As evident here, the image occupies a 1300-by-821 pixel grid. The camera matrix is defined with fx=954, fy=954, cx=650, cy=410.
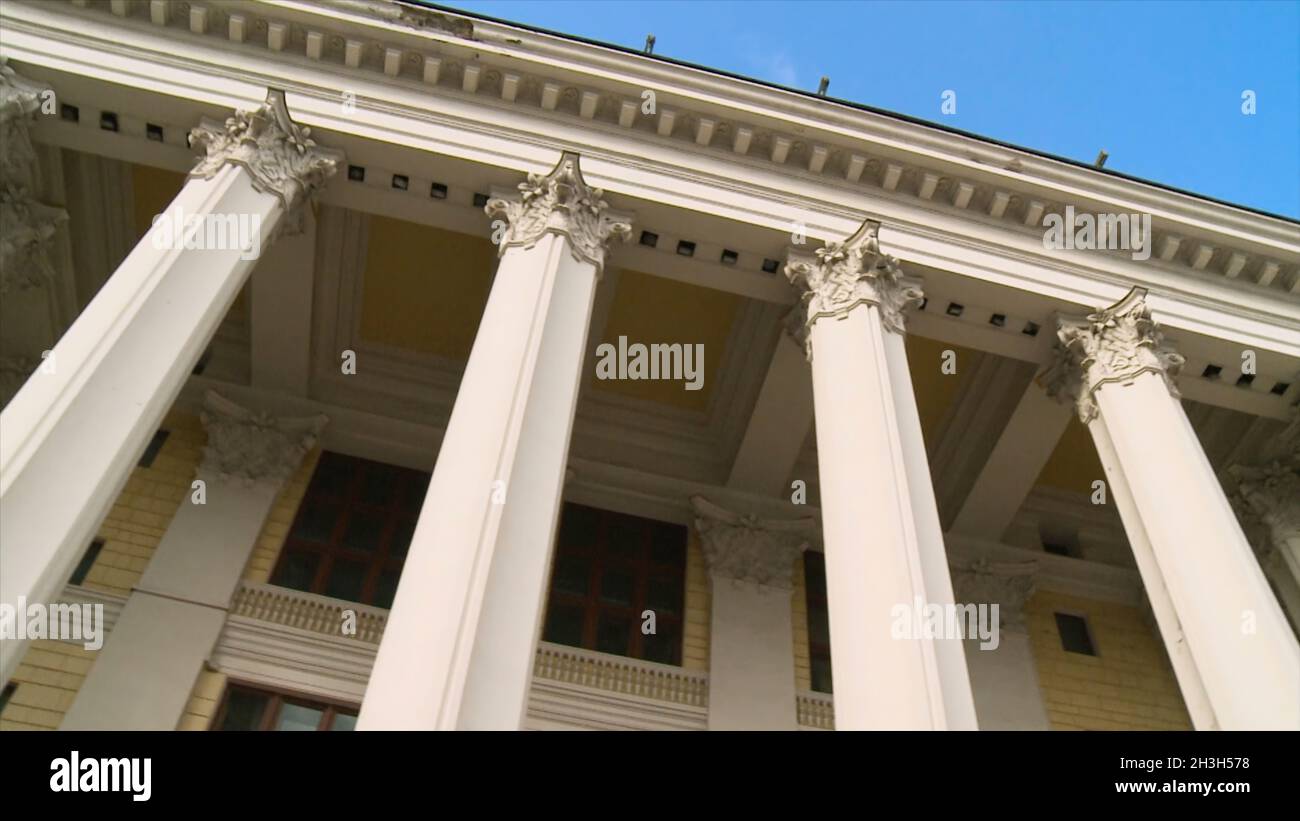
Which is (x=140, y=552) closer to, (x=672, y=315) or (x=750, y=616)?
(x=672, y=315)

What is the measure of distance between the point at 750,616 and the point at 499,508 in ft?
27.4

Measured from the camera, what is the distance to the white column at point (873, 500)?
26.6ft

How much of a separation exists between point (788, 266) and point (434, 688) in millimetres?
8336

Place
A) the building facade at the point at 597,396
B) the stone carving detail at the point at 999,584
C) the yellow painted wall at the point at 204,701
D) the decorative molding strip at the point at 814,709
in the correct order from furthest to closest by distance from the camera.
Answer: the stone carving detail at the point at 999,584 < the decorative molding strip at the point at 814,709 < the yellow painted wall at the point at 204,701 < the building facade at the point at 597,396

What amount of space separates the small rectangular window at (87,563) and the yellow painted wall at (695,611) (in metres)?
9.04

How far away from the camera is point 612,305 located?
1652 cm

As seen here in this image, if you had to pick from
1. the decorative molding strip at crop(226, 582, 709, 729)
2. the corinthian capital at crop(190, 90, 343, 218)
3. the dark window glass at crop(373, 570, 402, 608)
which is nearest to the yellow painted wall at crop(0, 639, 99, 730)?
the decorative molding strip at crop(226, 582, 709, 729)

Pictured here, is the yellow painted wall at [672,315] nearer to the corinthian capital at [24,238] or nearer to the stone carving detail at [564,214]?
the stone carving detail at [564,214]

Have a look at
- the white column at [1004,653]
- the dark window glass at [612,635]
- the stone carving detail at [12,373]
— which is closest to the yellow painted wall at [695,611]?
the dark window glass at [612,635]

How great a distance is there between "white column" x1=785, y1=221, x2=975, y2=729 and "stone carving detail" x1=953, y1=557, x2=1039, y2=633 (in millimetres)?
6832

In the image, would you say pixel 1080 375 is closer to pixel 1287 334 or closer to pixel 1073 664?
pixel 1287 334

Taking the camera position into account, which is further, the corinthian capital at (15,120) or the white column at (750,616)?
the white column at (750,616)

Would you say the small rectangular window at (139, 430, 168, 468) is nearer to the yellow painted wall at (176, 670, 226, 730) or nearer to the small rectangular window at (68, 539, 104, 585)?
the small rectangular window at (68, 539, 104, 585)

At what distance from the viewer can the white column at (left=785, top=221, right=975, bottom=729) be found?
8117 mm
